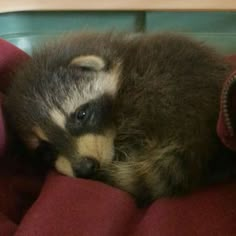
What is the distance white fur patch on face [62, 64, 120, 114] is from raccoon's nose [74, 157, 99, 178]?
164 millimetres

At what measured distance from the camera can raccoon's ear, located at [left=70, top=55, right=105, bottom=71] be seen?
139cm

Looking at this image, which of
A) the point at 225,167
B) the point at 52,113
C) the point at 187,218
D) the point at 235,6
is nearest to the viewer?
the point at 187,218

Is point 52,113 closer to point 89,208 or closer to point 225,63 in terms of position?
point 89,208

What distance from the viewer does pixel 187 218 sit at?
42.4 inches

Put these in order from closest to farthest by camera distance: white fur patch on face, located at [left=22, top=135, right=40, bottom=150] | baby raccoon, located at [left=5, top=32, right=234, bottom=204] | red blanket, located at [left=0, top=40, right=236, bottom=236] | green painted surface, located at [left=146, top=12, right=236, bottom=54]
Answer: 1. red blanket, located at [left=0, top=40, right=236, bottom=236]
2. baby raccoon, located at [left=5, top=32, right=234, bottom=204]
3. white fur patch on face, located at [left=22, top=135, right=40, bottom=150]
4. green painted surface, located at [left=146, top=12, right=236, bottom=54]

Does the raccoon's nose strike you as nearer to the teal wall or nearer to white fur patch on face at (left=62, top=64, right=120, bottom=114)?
white fur patch on face at (left=62, top=64, right=120, bottom=114)

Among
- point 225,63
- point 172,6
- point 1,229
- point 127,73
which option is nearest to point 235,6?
point 172,6

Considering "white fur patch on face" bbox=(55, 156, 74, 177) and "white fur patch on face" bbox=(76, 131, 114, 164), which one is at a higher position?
"white fur patch on face" bbox=(76, 131, 114, 164)

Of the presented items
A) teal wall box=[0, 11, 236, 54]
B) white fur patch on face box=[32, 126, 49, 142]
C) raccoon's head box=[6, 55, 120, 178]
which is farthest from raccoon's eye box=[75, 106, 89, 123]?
teal wall box=[0, 11, 236, 54]

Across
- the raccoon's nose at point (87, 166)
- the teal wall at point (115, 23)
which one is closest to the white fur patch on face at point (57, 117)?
the raccoon's nose at point (87, 166)

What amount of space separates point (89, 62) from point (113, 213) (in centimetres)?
47

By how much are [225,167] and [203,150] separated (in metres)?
0.10

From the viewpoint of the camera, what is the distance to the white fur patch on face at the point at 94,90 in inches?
54.1

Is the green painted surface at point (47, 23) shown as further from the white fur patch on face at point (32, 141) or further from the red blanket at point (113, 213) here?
the red blanket at point (113, 213)
